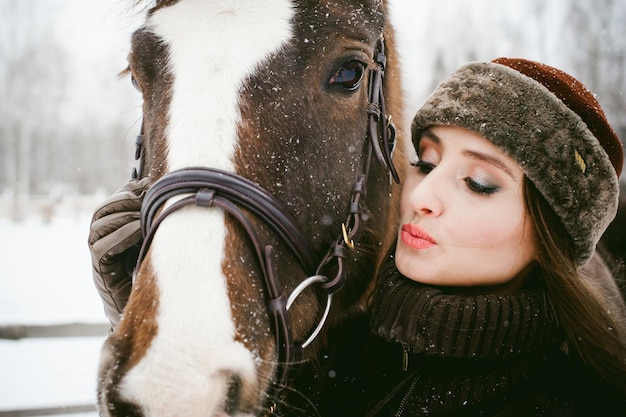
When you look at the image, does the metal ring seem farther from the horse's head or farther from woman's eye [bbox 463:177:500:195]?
woman's eye [bbox 463:177:500:195]

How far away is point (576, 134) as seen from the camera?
157cm

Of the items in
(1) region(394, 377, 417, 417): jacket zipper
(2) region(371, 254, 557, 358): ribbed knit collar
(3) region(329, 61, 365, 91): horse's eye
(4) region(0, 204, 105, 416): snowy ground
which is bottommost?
(4) region(0, 204, 105, 416): snowy ground

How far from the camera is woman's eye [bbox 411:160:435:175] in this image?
74.2 inches

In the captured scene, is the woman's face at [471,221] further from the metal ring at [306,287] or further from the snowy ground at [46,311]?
the snowy ground at [46,311]

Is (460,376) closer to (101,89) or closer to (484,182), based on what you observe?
(484,182)

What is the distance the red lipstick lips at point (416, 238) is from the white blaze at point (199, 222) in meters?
0.73

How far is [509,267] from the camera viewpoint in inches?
63.7

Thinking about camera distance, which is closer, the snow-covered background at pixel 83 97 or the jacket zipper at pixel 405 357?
the jacket zipper at pixel 405 357

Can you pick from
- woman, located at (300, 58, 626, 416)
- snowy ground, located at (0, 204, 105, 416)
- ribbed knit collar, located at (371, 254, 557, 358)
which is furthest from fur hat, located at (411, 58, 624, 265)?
snowy ground, located at (0, 204, 105, 416)

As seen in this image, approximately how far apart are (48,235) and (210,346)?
17.4 metres

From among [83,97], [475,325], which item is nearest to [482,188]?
[475,325]

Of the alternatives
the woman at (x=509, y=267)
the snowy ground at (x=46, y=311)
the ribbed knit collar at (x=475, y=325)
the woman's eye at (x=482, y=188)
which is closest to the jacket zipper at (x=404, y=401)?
the woman at (x=509, y=267)

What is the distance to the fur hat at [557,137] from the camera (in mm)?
1532

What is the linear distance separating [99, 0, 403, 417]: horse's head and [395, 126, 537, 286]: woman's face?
11.7 inches
